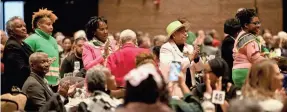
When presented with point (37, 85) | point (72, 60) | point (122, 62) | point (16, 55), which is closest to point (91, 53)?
point (122, 62)

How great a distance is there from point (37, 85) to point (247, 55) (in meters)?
2.03

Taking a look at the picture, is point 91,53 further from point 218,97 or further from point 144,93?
point 144,93

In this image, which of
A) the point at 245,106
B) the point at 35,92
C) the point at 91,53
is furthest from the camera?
the point at 91,53

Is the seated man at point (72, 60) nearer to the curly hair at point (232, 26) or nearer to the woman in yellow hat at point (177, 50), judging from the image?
the woman in yellow hat at point (177, 50)

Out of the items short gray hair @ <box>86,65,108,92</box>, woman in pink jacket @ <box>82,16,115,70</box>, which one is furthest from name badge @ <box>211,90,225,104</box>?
woman in pink jacket @ <box>82,16,115,70</box>

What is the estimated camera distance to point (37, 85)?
6.31 metres

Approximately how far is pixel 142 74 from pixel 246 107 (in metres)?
1.03

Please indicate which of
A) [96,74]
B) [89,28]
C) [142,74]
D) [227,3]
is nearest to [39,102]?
[96,74]

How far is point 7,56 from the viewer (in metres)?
6.98

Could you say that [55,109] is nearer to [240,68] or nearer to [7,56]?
[7,56]

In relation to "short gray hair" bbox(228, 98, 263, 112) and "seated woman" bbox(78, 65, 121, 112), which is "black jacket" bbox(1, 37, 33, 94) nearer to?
"seated woman" bbox(78, 65, 121, 112)

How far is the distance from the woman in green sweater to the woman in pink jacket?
1.07ft

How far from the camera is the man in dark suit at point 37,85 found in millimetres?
6191

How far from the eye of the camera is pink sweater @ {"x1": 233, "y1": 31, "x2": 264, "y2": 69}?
6.86m
